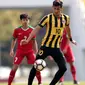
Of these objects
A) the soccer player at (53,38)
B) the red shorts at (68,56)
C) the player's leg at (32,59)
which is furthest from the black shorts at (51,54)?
the red shorts at (68,56)

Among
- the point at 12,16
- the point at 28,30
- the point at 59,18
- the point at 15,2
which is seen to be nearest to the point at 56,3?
the point at 59,18

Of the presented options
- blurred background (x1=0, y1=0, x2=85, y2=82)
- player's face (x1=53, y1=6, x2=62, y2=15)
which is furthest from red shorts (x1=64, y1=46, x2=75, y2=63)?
blurred background (x1=0, y1=0, x2=85, y2=82)

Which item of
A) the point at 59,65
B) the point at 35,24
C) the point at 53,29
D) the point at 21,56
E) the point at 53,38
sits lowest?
the point at 59,65

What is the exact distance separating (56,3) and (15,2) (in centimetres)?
2032

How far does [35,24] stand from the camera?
3447 cm

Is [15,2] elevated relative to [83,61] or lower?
elevated

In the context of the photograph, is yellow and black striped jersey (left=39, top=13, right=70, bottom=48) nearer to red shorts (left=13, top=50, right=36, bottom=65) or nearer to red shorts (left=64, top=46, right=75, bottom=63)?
red shorts (left=13, top=50, right=36, bottom=65)

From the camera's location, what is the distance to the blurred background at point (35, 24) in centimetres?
3262

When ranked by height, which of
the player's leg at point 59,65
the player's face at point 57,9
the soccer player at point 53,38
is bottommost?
the player's leg at point 59,65

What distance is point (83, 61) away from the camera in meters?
34.8

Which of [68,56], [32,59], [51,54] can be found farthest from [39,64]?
[68,56]

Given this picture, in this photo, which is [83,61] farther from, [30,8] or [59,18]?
[59,18]

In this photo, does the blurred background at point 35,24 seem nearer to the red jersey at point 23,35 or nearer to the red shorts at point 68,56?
the red shorts at point 68,56

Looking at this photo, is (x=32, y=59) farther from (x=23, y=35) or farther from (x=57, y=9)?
(x=57, y=9)
